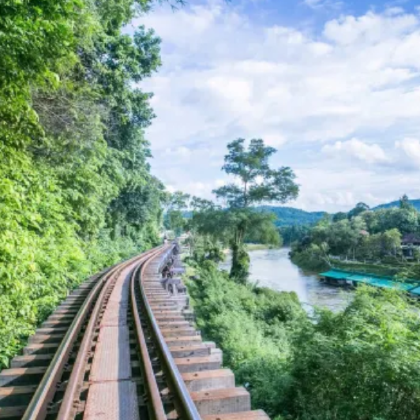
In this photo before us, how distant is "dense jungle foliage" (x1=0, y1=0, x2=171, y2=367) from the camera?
4.12m

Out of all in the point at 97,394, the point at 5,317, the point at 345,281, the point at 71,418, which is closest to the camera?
the point at 71,418

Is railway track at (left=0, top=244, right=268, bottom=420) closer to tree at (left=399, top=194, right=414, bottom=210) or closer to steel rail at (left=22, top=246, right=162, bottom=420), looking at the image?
steel rail at (left=22, top=246, right=162, bottom=420)

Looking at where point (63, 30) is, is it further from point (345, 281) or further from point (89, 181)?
point (345, 281)

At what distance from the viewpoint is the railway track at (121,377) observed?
255 centimetres

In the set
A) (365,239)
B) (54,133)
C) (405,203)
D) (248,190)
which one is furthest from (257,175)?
(405,203)

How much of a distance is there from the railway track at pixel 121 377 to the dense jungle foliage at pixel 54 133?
4.27ft

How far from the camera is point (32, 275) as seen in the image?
5.57 m

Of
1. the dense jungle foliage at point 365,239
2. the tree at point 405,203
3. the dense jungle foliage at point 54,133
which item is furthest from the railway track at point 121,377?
the tree at point 405,203

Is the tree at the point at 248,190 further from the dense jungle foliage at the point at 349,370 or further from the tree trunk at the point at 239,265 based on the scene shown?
the dense jungle foliage at the point at 349,370

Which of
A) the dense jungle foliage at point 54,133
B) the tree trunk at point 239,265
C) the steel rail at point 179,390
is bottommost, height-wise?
the tree trunk at point 239,265

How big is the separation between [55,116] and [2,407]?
6.69 meters

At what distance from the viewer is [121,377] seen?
125 inches

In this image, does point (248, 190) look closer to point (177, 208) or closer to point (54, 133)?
point (54, 133)

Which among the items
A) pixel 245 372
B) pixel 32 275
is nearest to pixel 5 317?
pixel 32 275
